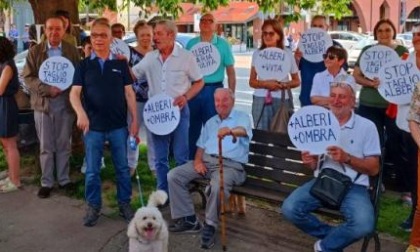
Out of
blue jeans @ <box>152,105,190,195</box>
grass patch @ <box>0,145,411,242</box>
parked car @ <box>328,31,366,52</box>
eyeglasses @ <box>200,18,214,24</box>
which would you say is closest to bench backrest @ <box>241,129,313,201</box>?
blue jeans @ <box>152,105,190,195</box>

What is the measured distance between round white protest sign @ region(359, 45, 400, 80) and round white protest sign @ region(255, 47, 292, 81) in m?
0.80

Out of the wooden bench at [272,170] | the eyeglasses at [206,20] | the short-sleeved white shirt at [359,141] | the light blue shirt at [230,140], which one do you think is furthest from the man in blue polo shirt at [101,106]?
the short-sleeved white shirt at [359,141]

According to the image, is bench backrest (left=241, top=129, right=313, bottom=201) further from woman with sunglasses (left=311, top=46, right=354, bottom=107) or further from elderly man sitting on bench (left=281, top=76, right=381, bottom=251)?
woman with sunglasses (left=311, top=46, right=354, bottom=107)

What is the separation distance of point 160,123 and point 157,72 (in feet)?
1.76

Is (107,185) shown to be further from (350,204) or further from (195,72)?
(350,204)

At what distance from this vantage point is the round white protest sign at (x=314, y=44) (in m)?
7.23

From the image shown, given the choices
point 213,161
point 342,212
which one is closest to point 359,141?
point 342,212

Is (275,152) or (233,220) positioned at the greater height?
(275,152)

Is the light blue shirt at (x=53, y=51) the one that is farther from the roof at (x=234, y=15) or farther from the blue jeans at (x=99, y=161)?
the roof at (x=234, y=15)

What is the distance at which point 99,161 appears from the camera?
5703 mm

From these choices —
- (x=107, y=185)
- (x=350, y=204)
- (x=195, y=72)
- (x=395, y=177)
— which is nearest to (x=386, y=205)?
(x=395, y=177)

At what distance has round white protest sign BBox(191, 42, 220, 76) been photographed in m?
6.93

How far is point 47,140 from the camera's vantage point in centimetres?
651

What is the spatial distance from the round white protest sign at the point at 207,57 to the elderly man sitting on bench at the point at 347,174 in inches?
93.3
